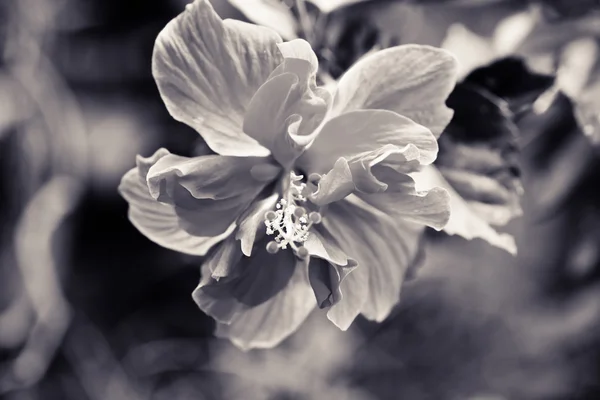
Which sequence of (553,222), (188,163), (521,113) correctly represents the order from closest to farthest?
1. (188,163)
2. (521,113)
3. (553,222)

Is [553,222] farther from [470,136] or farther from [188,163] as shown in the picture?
[188,163]

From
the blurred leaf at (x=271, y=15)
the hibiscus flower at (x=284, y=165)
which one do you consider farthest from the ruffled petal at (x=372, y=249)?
the blurred leaf at (x=271, y=15)

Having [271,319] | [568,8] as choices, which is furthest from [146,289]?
[568,8]

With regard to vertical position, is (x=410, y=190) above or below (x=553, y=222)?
above

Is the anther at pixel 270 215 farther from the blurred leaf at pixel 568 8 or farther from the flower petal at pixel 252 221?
the blurred leaf at pixel 568 8

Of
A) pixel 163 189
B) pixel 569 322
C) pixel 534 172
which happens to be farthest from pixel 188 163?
pixel 569 322


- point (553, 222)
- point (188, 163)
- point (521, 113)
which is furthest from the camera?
point (553, 222)

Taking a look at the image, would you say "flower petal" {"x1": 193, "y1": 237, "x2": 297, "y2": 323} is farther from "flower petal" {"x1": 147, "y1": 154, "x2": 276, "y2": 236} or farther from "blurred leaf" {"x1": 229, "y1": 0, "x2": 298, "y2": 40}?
"blurred leaf" {"x1": 229, "y1": 0, "x2": 298, "y2": 40}
